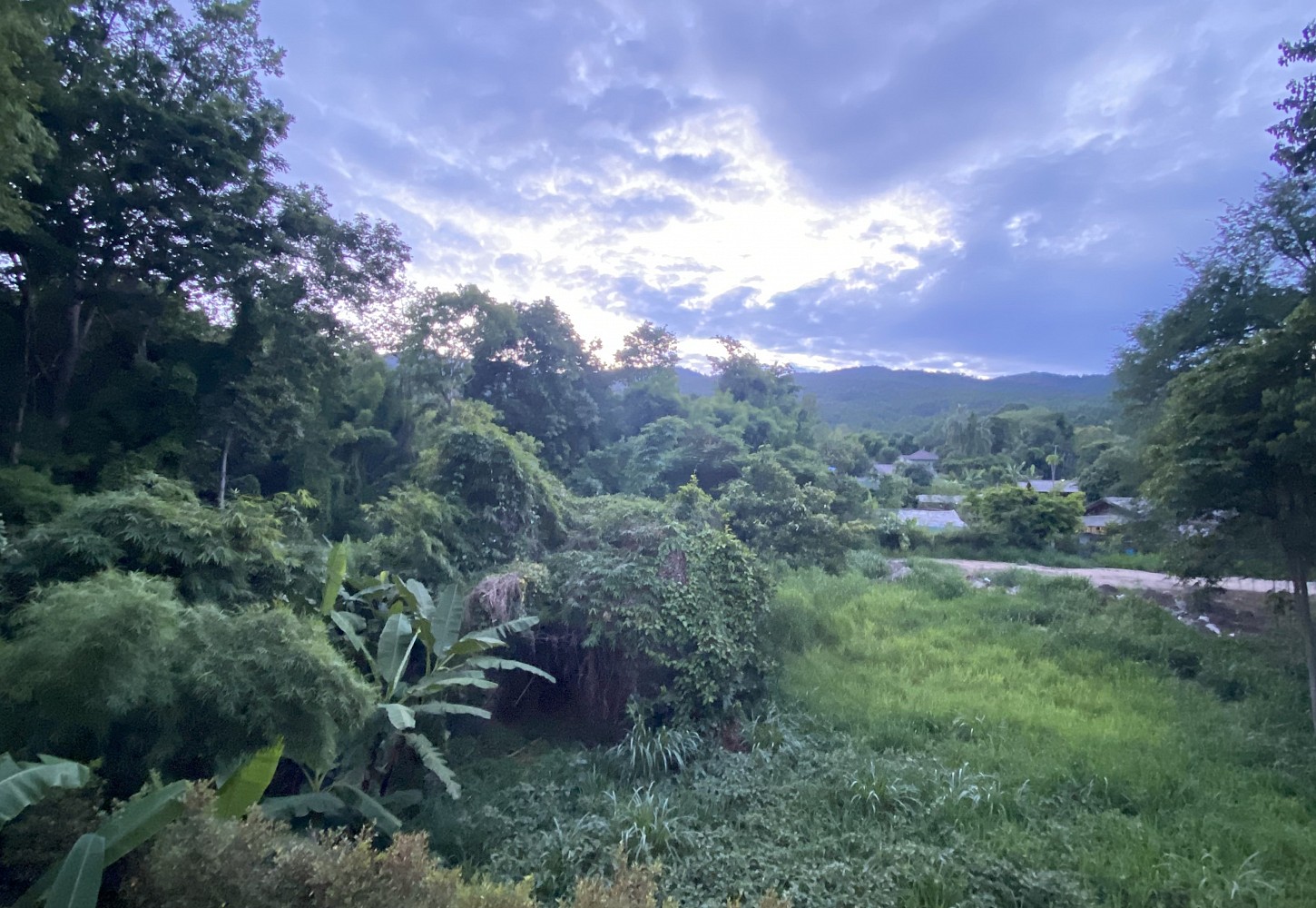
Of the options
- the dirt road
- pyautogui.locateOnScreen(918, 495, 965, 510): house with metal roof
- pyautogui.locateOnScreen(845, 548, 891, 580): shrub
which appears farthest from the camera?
pyautogui.locateOnScreen(918, 495, 965, 510): house with metal roof

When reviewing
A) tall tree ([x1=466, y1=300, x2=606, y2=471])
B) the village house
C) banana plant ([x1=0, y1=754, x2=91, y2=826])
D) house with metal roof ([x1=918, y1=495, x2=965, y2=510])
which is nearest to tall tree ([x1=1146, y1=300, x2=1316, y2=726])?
the village house

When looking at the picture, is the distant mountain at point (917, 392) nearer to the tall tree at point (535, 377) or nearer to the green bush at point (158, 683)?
the tall tree at point (535, 377)

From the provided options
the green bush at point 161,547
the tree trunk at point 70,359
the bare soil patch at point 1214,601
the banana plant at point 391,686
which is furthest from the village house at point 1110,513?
the tree trunk at point 70,359

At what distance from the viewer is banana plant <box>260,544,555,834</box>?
4.03 meters

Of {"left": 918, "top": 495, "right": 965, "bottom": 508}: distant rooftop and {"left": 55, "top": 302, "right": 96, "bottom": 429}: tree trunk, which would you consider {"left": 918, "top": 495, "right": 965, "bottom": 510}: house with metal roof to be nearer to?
{"left": 918, "top": 495, "right": 965, "bottom": 508}: distant rooftop

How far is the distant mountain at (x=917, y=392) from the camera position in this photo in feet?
278

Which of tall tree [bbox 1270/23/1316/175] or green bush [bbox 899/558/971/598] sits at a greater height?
tall tree [bbox 1270/23/1316/175]

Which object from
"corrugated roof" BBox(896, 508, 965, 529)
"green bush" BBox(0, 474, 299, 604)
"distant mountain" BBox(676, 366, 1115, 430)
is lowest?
"corrugated roof" BBox(896, 508, 965, 529)

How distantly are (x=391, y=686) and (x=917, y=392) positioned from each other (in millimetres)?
110998

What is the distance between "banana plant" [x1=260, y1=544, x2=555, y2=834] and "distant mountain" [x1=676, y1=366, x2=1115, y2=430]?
75456 mm

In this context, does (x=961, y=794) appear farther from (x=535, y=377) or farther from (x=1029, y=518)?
(x=1029, y=518)

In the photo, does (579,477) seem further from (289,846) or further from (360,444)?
(289,846)

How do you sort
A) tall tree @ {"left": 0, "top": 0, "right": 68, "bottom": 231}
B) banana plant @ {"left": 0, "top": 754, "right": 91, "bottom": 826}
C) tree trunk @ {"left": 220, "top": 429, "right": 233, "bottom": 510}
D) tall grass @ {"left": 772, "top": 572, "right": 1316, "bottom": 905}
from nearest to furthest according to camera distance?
banana plant @ {"left": 0, "top": 754, "right": 91, "bottom": 826} → tall grass @ {"left": 772, "top": 572, "right": 1316, "bottom": 905} → tall tree @ {"left": 0, "top": 0, "right": 68, "bottom": 231} → tree trunk @ {"left": 220, "top": 429, "right": 233, "bottom": 510}

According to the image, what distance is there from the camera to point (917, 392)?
10569 centimetres
